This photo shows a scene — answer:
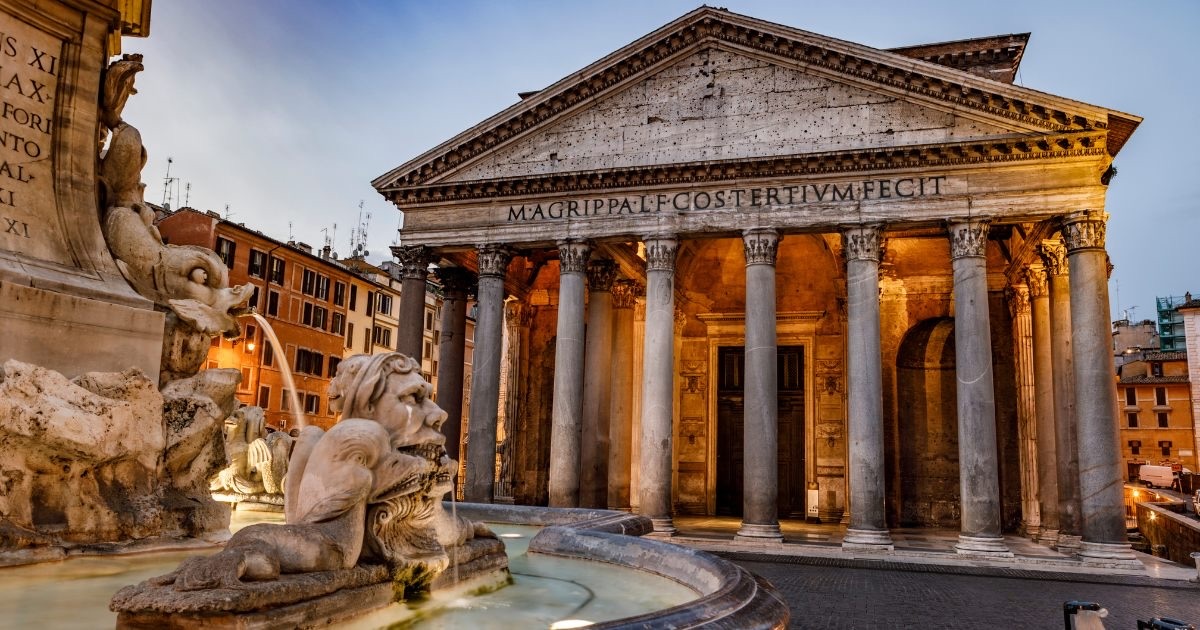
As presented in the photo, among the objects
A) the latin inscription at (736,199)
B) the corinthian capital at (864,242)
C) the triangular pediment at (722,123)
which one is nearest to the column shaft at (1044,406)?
the latin inscription at (736,199)

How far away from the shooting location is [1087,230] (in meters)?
13.8

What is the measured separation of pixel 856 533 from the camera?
553 inches

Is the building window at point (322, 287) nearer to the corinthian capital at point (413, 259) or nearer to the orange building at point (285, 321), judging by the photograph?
the orange building at point (285, 321)

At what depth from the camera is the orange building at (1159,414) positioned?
47.7 meters

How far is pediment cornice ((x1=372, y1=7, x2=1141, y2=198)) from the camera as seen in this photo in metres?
14.0

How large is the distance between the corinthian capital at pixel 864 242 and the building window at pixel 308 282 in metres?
25.5

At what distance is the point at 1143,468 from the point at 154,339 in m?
47.8

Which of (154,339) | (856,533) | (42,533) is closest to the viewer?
(42,533)

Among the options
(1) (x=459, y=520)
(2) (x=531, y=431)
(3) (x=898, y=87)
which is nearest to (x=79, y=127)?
(1) (x=459, y=520)

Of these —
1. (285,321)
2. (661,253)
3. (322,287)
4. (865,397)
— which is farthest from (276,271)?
(865,397)

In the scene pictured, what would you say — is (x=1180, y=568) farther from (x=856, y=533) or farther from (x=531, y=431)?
(x=531, y=431)

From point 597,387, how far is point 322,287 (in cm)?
2126

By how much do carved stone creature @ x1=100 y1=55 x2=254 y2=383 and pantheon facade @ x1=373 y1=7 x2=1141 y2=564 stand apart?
1105 cm

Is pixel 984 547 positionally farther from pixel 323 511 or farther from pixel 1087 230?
pixel 323 511
